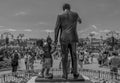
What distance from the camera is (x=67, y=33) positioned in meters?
→ 6.88

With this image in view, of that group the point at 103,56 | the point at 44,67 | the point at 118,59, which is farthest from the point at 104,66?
the point at 44,67

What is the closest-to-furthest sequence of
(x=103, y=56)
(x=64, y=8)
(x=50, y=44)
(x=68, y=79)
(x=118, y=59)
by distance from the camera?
(x=68, y=79)
(x=64, y=8)
(x=50, y=44)
(x=118, y=59)
(x=103, y=56)

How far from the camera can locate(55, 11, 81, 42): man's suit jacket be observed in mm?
6898

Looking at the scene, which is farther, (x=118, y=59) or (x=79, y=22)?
(x=118, y=59)

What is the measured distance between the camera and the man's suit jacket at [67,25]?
6.90 metres

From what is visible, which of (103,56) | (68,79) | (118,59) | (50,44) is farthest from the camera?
(103,56)

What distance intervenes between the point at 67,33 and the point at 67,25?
33 centimetres

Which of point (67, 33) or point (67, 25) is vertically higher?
point (67, 25)

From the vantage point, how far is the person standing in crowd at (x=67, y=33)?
6.85m

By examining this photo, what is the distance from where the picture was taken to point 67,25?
22.9 ft

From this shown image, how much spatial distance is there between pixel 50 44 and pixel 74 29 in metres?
1.50

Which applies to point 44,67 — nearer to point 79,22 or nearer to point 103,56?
point 79,22

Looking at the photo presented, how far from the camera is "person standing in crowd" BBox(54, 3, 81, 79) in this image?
270 inches

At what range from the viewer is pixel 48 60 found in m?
8.02
